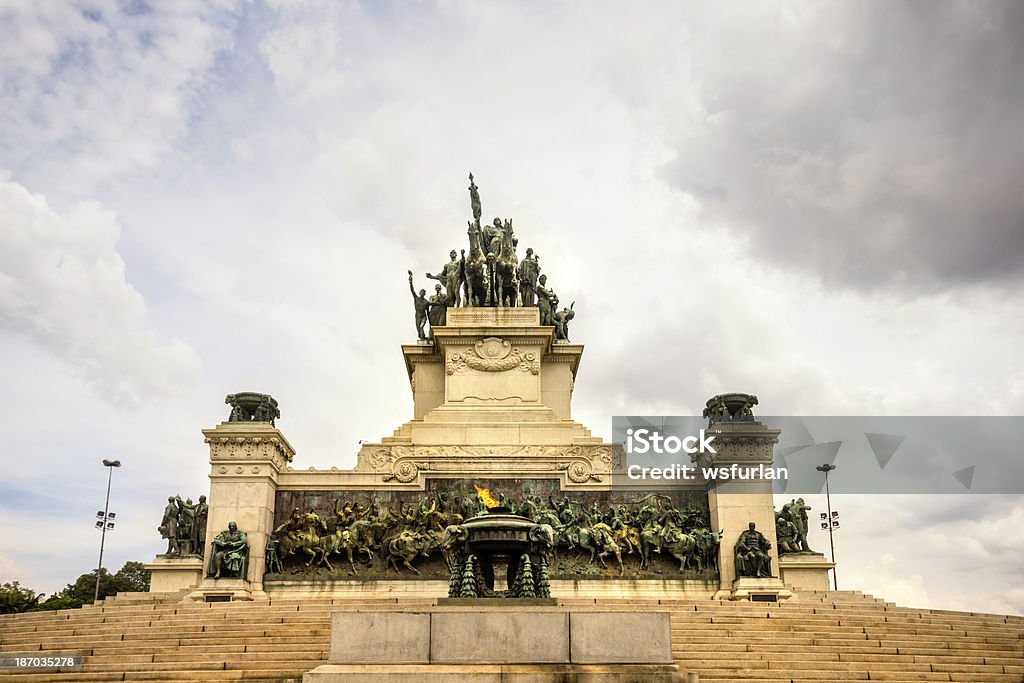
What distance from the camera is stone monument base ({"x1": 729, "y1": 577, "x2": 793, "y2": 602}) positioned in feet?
85.9

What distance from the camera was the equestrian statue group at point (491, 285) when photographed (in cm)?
3453

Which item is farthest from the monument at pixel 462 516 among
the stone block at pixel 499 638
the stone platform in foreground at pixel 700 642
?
the stone block at pixel 499 638

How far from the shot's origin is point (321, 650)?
17.1 metres

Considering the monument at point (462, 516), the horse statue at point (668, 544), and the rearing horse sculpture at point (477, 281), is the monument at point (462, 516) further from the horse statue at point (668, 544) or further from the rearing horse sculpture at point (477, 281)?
the rearing horse sculpture at point (477, 281)

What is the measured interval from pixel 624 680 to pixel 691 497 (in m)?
16.6

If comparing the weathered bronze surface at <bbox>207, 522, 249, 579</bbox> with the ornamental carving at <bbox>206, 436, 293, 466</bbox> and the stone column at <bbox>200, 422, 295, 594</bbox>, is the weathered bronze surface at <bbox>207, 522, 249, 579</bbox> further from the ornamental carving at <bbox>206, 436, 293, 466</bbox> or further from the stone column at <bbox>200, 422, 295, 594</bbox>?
the ornamental carving at <bbox>206, 436, 293, 466</bbox>

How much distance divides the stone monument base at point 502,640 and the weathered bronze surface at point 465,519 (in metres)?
13.4

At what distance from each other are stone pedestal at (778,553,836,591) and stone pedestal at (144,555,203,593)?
1735cm

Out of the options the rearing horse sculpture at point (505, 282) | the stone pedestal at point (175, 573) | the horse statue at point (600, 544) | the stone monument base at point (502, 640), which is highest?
the rearing horse sculpture at point (505, 282)

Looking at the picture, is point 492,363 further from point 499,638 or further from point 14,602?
point 14,602

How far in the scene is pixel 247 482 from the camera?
27812 millimetres

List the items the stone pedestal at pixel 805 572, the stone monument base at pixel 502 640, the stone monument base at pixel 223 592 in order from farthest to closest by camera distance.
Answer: the stone pedestal at pixel 805 572 → the stone monument base at pixel 223 592 → the stone monument base at pixel 502 640

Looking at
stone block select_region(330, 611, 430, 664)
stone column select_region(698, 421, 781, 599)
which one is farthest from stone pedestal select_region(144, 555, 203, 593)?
stone block select_region(330, 611, 430, 664)

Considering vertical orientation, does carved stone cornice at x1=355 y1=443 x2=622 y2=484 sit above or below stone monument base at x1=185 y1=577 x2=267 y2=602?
above
